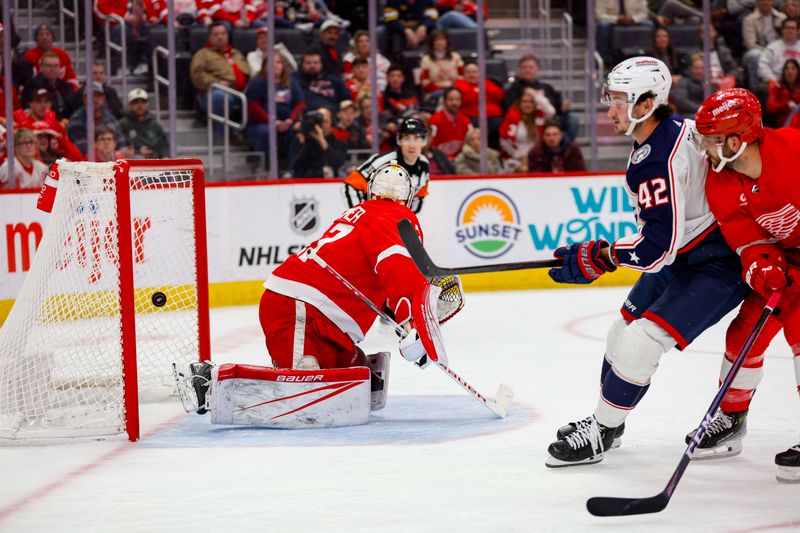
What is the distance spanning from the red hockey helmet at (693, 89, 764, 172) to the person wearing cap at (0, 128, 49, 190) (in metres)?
4.23

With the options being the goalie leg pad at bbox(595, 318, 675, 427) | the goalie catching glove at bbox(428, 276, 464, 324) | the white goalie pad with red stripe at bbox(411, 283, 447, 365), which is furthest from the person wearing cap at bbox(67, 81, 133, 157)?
the goalie leg pad at bbox(595, 318, 675, 427)

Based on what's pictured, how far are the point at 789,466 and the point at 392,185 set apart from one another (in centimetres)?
150

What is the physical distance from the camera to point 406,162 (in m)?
5.51

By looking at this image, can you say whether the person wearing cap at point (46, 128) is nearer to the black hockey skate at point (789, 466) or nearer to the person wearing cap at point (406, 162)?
the person wearing cap at point (406, 162)

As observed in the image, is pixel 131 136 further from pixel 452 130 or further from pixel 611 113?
pixel 611 113

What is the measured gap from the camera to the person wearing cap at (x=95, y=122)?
654cm

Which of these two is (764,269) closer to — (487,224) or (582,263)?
(582,263)

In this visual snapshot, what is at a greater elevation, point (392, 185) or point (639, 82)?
point (639, 82)

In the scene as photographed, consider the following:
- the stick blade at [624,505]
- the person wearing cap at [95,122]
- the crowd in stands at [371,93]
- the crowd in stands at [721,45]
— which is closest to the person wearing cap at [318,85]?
the crowd in stands at [371,93]

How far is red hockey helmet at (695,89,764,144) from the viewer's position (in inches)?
111

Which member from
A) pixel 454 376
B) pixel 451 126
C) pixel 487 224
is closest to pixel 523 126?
pixel 451 126

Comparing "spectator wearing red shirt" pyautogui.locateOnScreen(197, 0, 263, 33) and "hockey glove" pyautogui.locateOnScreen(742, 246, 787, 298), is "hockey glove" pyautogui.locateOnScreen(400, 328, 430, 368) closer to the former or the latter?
"hockey glove" pyautogui.locateOnScreen(742, 246, 787, 298)

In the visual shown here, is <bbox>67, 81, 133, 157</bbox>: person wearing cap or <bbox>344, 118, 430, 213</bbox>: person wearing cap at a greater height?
<bbox>67, 81, 133, 157</bbox>: person wearing cap

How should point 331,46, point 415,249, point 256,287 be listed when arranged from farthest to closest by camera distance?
1. point 331,46
2. point 256,287
3. point 415,249
